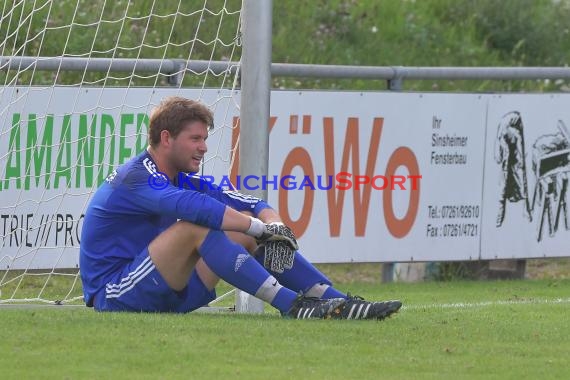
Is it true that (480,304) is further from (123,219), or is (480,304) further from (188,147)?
(123,219)

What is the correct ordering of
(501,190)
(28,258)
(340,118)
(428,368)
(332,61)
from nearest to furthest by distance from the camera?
(428,368), (28,258), (340,118), (501,190), (332,61)

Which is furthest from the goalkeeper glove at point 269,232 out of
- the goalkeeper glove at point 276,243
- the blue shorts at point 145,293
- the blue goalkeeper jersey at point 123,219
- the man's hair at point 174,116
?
the man's hair at point 174,116

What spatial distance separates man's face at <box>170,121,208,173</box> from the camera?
7.77 meters

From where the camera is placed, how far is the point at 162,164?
7.83 meters

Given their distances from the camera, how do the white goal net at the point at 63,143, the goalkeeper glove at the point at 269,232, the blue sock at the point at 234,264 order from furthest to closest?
the white goal net at the point at 63,143 → the goalkeeper glove at the point at 269,232 → the blue sock at the point at 234,264

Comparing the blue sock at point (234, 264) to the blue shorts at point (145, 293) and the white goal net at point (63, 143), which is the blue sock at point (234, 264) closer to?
the blue shorts at point (145, 293)

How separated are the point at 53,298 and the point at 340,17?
8740mm

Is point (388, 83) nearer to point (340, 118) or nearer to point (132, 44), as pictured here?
point (340, 118)

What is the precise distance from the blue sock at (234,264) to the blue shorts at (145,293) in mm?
290

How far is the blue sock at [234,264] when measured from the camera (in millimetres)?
7348

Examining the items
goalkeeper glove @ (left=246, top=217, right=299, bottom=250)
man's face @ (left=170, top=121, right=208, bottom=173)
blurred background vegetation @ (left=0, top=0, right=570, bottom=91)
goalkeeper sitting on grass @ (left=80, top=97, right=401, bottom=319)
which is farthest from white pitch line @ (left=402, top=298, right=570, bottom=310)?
blurred background vegetation @ (left=0, top=0, right=570, bottom=91)

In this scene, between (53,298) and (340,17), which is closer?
(53,298)

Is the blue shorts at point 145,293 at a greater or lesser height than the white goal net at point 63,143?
lesser

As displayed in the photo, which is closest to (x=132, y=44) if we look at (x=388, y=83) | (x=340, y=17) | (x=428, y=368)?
(x=388, y=83)
